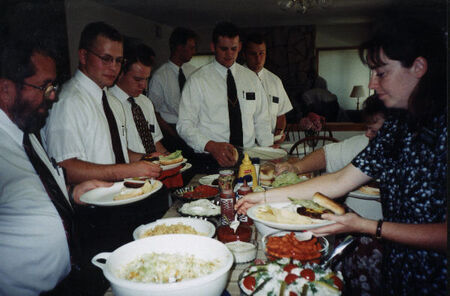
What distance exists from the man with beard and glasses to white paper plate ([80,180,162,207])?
0.13 meters

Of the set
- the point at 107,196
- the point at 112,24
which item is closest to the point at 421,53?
the point at 107,196

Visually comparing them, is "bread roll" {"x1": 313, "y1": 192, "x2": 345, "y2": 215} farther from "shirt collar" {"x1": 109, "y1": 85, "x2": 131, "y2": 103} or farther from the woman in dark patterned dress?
"shirt collar" {"x1": 109, "y1": 85, "x2": 131, "y2": 103}

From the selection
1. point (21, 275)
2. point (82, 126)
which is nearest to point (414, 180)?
point (21, 275)

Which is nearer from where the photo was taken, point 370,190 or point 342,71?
point 370,190

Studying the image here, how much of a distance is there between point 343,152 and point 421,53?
48.0 inches

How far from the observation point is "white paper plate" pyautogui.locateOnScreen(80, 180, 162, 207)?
1.42m

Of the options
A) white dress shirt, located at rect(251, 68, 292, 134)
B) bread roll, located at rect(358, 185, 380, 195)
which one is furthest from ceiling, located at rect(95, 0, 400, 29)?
bread roll, located at rect(358, 185, 380, 195)

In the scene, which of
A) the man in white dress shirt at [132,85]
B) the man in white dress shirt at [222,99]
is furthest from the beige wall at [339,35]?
the man in white dress shirt at [132,85]

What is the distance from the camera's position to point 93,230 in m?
1.78

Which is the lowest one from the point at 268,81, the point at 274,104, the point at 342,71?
the point at 274,104

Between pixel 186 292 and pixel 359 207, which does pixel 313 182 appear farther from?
pixel 186 292

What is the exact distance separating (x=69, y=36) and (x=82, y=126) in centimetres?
271

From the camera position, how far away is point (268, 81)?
405 centimetres

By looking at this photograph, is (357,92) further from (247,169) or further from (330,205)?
(330,205)
